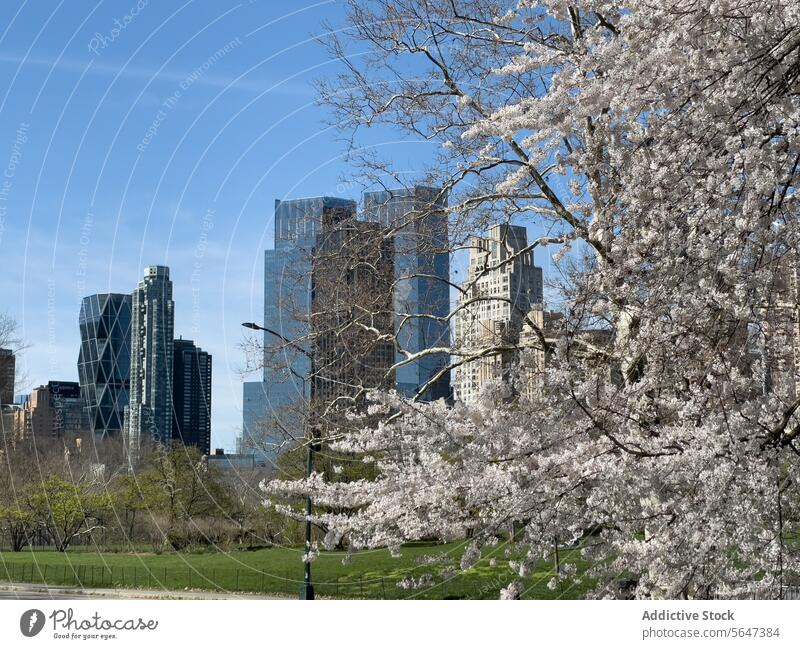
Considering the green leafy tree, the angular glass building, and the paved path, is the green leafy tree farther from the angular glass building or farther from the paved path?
the angular glass building

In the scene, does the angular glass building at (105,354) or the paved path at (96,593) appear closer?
the angular glass building at (105,354)

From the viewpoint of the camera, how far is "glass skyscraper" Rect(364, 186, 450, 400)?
1052 cm

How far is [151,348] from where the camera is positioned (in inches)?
809

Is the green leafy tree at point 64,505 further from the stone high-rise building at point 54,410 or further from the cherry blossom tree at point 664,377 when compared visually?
the cherry blossom tree at point 664,377

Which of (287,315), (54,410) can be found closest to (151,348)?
(54,410)

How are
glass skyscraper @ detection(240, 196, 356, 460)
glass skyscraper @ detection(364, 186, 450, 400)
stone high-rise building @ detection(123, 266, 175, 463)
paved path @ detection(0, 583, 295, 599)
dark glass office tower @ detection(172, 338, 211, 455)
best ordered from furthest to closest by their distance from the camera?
paved path @ detection(0, 583, 295, 599), dark glass office tower @ detection(172, 338, 211, 455), stone high-rise building @ detection(123, 266, 175, 463), glass skyscraper @ detection(240, 196, 356, 460), glass skyscraper @ detection(364, 186, 450, 400)

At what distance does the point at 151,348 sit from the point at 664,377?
16.5 m

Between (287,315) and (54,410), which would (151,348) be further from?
(287,315)

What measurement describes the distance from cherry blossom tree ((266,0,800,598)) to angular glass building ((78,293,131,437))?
41.8ft

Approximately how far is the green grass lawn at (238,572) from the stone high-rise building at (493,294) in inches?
553

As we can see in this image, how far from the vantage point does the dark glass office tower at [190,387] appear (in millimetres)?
21422

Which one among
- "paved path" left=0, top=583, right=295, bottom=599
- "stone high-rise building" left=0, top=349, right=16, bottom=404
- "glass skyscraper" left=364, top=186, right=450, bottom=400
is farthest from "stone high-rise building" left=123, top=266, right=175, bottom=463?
"glass skyscraper" left=364, top=186, right=450, bottom=400

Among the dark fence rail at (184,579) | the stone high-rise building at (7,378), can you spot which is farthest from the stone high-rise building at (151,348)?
the dark fence rail at (184,579)

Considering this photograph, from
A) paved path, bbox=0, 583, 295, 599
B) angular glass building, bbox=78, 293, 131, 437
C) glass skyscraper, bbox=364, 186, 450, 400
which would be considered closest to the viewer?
glass skyscraper, bbox=364, 186, 450, 400
